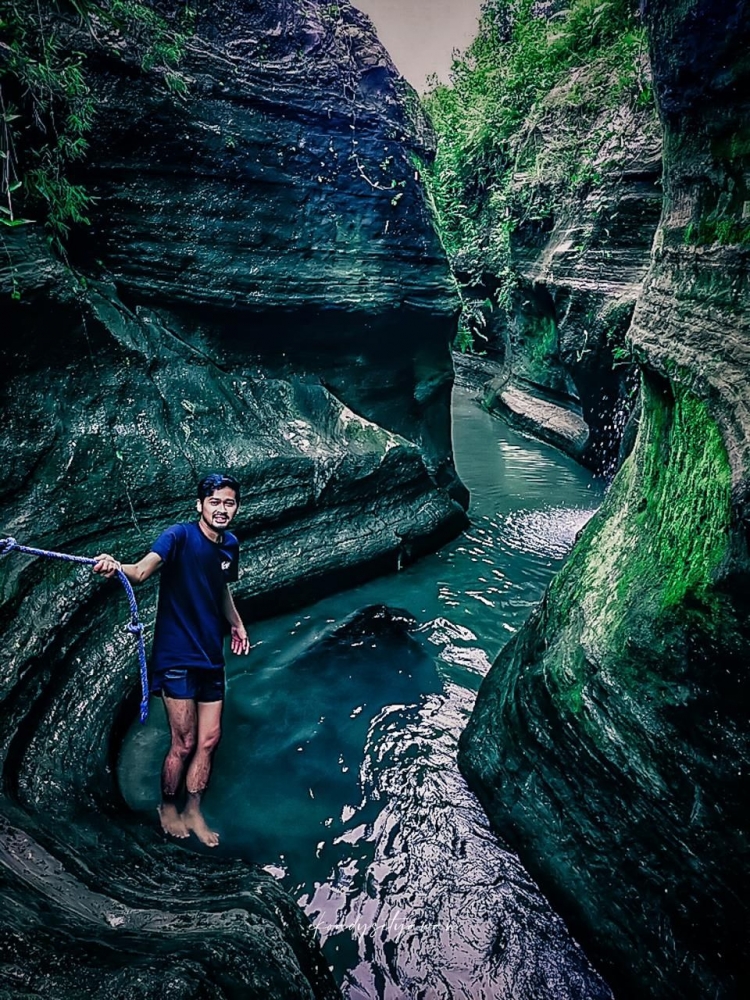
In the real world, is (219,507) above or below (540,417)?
above

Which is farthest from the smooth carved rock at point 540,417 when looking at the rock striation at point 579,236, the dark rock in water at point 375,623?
the dark rock in water at point 375,623

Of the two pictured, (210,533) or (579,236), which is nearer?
(210,533)

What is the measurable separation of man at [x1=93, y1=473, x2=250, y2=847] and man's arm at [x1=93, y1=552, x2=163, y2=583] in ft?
0.06

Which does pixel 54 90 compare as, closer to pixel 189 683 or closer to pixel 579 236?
pixel 189 683

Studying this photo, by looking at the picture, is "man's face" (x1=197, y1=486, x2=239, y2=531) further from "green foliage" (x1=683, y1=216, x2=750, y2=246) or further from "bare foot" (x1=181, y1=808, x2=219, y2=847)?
"green foliage" (x1=683, y1=216, x2=750, y2=246)

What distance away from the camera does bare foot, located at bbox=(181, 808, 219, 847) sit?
337 centimetres

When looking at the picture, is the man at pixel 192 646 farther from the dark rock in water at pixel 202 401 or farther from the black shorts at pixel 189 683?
the dark rock in water at pixel 202 401

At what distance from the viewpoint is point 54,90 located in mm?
4895

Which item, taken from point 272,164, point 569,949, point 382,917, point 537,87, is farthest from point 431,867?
point 537,87

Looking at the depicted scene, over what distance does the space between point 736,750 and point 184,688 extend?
112 inches

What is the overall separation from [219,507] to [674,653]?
256cm

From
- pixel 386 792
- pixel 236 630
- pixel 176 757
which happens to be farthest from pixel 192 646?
pixel 386 792

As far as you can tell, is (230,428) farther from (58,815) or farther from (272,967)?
(272,967)

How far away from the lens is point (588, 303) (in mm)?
10273
